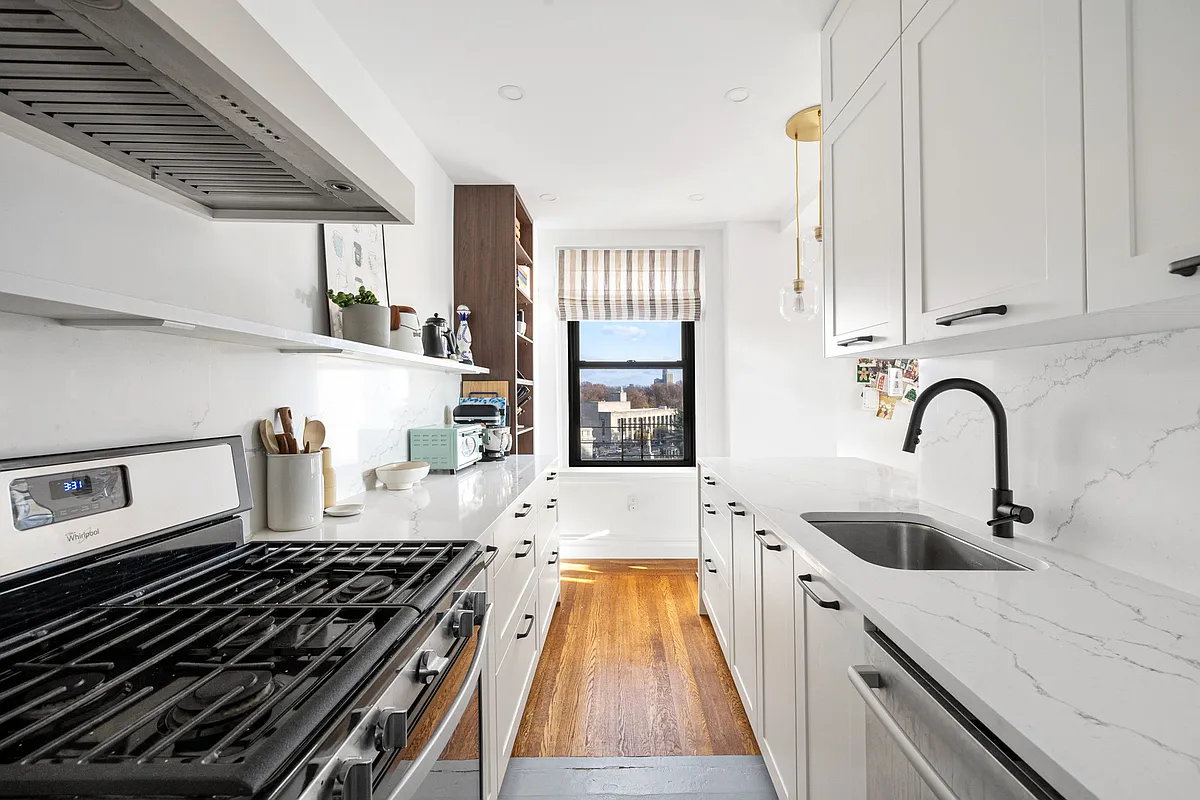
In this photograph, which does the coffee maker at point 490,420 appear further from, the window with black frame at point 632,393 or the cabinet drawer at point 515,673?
the window with black frame at point 632,393

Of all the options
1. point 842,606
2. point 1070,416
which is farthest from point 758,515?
point 1070,416

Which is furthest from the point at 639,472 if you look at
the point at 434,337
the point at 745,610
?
the point at 745,610

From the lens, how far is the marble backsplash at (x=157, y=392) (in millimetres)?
1011

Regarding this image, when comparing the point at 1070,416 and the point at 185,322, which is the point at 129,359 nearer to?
the point at 185,322

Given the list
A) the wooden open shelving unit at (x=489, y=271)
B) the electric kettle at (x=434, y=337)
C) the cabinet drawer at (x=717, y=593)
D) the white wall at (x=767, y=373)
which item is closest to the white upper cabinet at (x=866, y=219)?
the cabinet drawer at (x=717, y=593)

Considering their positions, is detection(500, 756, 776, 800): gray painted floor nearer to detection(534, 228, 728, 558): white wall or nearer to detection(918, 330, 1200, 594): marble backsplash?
detection(918, 330, 1200, 594): marble backsplash

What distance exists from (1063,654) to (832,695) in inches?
20.4

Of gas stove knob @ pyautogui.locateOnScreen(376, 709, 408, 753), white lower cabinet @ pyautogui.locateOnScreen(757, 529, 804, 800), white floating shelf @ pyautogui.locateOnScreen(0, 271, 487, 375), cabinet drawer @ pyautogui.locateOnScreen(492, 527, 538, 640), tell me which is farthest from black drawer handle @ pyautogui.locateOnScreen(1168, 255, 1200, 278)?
cabinet drawer @ pyautogui.locateOnScreen(492, 527, 538, 640)

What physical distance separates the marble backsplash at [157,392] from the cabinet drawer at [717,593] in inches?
62.6

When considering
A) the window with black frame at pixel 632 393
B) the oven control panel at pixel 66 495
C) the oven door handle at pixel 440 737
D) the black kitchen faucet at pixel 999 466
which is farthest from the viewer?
the window with black frame at pixel 632 393

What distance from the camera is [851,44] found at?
71.6 inches

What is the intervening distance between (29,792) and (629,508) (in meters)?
4.21

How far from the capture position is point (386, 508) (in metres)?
1.96

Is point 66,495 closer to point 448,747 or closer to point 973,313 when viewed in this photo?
point 448,747
